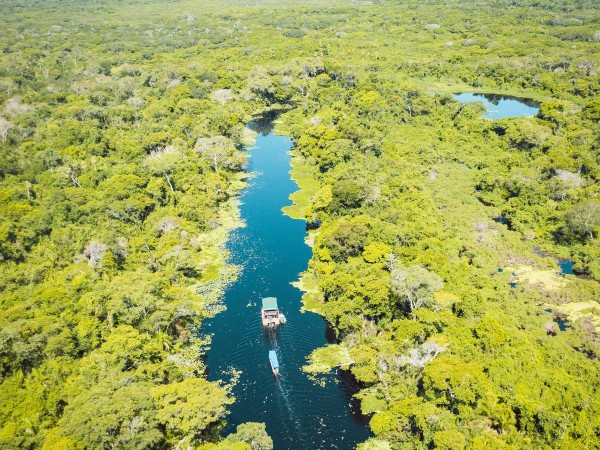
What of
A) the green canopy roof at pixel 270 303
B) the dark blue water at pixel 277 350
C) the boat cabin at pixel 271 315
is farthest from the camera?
the green canopy roof at pixel 270 303

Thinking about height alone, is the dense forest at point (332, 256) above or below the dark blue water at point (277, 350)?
above

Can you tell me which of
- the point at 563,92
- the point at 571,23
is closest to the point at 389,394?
the point at 563,92

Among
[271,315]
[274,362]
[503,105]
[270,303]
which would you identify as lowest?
[274,362]

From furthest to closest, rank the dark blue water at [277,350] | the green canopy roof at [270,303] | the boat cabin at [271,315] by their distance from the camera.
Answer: the green canopy roof at [270,303]
the boat cabin at [271,315]
the dark blue water at [277,350]

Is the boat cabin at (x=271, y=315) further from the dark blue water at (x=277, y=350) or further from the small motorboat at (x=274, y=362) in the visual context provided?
the small motorboat at (x=274, y=362)

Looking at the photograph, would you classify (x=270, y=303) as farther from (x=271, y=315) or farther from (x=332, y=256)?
(x=332, y=256)

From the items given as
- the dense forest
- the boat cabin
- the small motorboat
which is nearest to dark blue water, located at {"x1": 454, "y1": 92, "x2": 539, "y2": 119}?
the dense forest

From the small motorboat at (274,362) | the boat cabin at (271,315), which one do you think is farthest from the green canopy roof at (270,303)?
the small motorboat at (274,362)

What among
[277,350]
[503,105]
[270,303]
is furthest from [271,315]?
[503,105]
